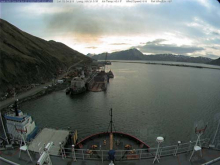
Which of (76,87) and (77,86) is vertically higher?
(77,86)

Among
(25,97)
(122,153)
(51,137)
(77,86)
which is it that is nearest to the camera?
(122,153)

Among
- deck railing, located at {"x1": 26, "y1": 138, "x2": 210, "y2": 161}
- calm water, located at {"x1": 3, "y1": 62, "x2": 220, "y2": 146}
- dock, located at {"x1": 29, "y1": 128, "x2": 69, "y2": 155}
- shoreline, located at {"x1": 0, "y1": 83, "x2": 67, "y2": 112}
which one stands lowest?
calm water, located at {"x1": 3, "y1": 62, "x2": 220, "y2": 146}

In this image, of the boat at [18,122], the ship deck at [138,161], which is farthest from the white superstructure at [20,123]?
the ship deck at [138,161]

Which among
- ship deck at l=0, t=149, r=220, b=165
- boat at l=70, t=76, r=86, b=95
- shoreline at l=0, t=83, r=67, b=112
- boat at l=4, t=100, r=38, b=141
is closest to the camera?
ship deck at l=0, t=149, r=220, b=165

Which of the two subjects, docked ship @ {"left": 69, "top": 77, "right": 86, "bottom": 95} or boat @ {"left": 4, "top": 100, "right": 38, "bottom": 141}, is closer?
boat @ {"left": 4, "top": 100, "right": 38, "bottom": 141}

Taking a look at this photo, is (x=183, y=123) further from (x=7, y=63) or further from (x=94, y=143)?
(x=7, y=63)

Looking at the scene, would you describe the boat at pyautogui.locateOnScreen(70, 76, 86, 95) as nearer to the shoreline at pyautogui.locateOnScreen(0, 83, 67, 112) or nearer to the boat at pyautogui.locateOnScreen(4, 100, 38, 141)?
the shoreline at pyautogui.locateOnScreen(0, 83, 67, 112)

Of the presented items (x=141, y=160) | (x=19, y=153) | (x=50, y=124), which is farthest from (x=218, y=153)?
(x=50, y=124)

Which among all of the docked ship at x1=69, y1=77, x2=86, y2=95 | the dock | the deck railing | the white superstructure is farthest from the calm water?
the deck railing

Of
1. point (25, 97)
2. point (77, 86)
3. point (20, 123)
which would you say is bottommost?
point (25, 97)

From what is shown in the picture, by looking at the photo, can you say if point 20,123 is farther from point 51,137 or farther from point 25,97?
point 25,97

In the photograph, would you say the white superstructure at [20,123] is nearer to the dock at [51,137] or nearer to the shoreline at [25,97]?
the dock at [51,137]

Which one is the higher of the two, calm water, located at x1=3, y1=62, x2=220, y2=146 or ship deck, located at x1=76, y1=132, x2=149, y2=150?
ship deck, located at x1=76, y1=132, x2=149, y2=150

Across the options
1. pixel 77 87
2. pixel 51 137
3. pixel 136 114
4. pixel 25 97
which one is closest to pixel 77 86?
pixel 77 87
